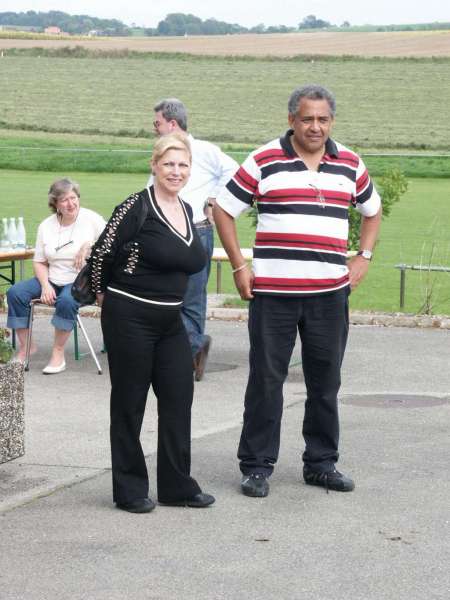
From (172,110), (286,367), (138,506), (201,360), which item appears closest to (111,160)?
(201,360)

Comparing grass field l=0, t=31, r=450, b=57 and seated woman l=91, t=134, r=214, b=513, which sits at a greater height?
seated woman l=91, t=134, r=214, b=513

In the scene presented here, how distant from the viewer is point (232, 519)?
20.4 feet

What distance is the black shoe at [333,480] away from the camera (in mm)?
Result: 6770

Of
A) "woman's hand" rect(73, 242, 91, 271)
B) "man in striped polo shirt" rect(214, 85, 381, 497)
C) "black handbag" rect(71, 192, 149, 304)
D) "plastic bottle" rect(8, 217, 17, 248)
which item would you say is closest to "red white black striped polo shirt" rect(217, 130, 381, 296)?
"man in striped polo shirt" rect(214, 85, 381, 497)

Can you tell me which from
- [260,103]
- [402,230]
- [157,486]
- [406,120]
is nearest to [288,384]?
[157,486]

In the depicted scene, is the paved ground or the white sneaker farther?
the white sneaker

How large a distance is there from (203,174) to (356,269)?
10.7 feet

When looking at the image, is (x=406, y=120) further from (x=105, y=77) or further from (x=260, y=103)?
(x=105, y=77)

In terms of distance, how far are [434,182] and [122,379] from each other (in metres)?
32.6

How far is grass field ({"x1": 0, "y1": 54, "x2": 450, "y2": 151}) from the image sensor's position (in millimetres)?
55969

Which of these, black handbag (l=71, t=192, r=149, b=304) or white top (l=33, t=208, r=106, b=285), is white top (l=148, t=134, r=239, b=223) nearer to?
white top (l=33, t=208, r=106, b=285)

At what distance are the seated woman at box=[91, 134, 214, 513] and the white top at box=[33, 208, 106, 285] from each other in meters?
4.43

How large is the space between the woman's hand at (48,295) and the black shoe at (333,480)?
14.3 feet

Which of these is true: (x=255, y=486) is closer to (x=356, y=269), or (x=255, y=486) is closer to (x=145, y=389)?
(x=145, y=389)
